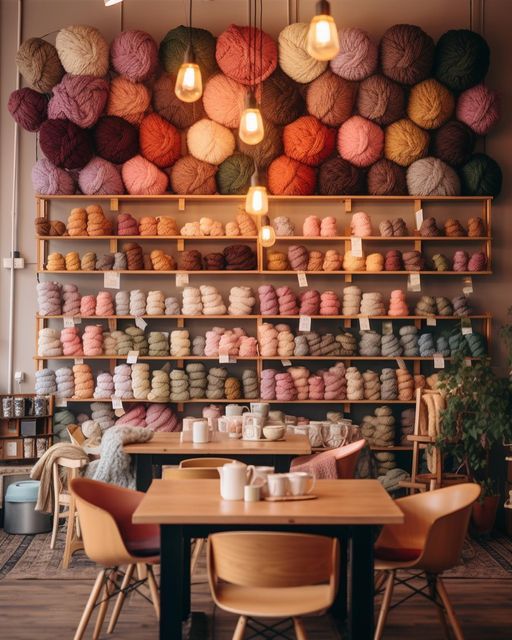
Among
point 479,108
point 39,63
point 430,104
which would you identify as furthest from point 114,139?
point 479,108

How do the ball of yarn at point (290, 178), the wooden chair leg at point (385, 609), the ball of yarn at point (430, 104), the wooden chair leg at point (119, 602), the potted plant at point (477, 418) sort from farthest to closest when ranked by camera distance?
the ball of yarn at point (290, 178), the ball of yarn at point (430, 104), the potted plant at point (477, 418), the wooden chair leg at point (119, 602), the wooden chair leg at point (385, 609)

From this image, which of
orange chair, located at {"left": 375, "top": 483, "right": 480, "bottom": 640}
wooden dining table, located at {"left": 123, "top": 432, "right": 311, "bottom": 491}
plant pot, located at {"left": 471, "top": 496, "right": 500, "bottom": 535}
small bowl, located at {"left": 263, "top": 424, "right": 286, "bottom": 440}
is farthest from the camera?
plant pot, located at {"left": 471, "top": 496, "right": 500, "bottom": 535}

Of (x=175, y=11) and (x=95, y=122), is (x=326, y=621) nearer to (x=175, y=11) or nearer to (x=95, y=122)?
(x=95, y=122)

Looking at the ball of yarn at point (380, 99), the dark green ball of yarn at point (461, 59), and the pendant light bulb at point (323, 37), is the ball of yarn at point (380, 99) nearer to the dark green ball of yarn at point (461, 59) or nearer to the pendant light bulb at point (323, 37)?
the dark green ball of yarn at point (461, 59)

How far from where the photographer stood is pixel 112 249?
724 centimetres

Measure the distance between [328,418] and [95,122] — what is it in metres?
3.03

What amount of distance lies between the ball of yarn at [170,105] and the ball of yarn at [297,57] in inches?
34.0

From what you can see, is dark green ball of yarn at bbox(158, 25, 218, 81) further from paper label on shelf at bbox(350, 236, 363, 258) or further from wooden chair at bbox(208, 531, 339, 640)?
wooden chair at bbox(208, 531, 339, 640)

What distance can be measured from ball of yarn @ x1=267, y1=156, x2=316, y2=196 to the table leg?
4.24m

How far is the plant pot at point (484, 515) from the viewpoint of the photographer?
20.9 ft

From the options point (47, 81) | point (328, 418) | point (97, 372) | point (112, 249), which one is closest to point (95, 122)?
point (47, 81)

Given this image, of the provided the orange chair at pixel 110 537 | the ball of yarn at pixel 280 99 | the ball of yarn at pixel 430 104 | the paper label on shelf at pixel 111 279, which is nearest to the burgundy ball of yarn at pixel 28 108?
the paper label on shelf at pixel 111 279

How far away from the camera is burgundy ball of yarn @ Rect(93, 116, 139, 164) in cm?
701

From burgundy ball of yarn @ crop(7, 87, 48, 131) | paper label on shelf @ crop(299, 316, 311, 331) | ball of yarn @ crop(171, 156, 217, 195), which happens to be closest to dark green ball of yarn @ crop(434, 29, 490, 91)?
ball of yarn @ crop(171, 156, 217, 195)
